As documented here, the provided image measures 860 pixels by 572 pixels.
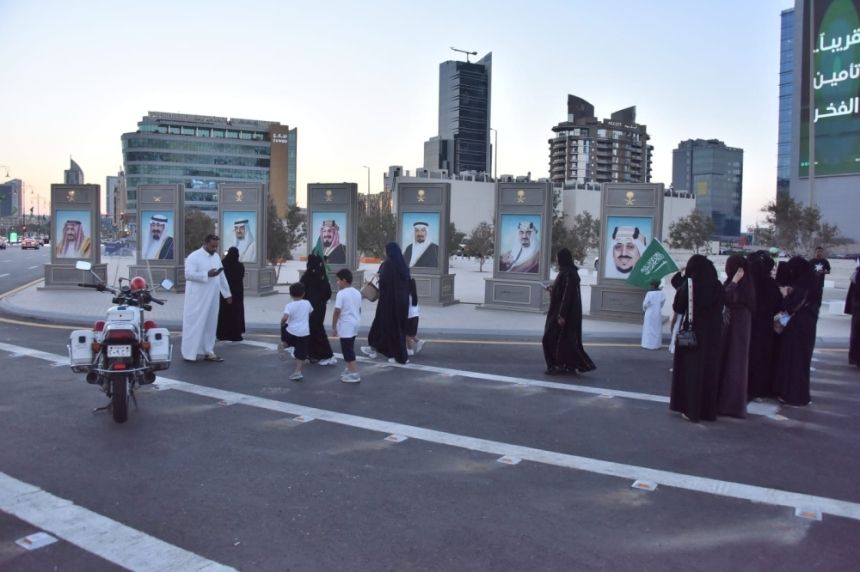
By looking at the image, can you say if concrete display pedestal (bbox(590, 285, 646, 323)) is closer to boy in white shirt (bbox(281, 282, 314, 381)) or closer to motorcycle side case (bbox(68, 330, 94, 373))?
boy in white shirt (bbox(281, 282, 314, 381))

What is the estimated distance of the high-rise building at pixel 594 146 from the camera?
599 feet

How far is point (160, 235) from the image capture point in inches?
800

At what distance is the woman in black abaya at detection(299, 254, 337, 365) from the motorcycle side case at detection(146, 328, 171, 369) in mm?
3030

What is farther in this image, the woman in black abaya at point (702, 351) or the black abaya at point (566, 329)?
the black abaya at point (566, 329)

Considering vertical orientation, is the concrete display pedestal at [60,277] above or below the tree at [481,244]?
below

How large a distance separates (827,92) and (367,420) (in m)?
69.6

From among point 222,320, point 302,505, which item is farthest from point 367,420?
point 222,320

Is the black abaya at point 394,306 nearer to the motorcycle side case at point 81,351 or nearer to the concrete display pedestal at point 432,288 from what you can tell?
the motorcycle side case at point 81,351

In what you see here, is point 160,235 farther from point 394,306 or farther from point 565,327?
point 565,327

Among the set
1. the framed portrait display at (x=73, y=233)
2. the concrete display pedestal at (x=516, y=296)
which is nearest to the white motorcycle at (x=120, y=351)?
the concrete display pedestal at (x=516, y=296)

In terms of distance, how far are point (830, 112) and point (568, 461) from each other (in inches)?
2769

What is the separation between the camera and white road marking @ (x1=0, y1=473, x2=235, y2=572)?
3803 millimetres

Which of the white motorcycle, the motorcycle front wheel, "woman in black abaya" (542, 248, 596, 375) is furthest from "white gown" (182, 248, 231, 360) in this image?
"woman in black abaya" (542, 248, 596, 375)

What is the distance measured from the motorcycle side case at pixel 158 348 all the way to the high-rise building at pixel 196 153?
12824cm
